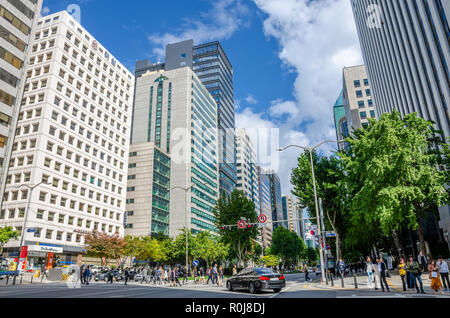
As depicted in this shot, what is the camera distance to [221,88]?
134 metres

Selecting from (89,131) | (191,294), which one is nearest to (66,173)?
(89,131)

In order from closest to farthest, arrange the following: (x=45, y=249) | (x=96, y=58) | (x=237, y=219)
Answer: (x=45, y=249) < (x=237, y=219) < (x=96, y=58)

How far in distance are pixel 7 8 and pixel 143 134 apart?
62302 mm

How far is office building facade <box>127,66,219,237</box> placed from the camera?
297 feet

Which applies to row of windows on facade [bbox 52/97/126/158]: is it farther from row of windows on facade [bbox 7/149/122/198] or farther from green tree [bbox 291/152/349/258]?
green tree [bbox 291/152/349/258]

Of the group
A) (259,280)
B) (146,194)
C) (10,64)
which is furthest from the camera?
(146,194)

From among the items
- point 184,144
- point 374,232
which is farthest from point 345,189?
point 184,144

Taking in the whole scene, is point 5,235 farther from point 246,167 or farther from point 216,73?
point 246,167

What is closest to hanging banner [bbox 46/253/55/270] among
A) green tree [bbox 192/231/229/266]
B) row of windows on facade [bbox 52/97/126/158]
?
green tree [bbox 192/231/229/266]

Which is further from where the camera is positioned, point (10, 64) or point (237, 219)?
point (237, 219)

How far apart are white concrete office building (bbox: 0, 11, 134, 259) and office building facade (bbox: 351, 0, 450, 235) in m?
55.8

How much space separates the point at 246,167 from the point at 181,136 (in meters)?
57.5

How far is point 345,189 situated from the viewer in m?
31.9

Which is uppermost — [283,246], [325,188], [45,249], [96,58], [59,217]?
[96,58]
